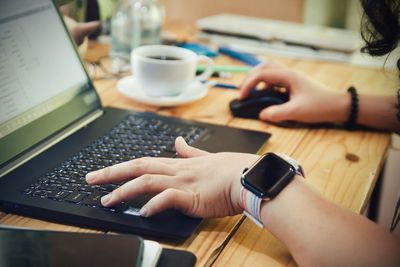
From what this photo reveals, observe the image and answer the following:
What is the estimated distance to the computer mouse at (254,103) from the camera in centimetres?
105

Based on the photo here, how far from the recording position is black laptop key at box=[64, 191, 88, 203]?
67 cm

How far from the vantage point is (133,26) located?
4.61 feet

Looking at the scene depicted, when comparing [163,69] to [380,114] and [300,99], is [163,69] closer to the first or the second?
[300,99]

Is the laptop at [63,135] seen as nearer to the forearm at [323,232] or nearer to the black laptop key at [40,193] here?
the black laptop key at [40,193]

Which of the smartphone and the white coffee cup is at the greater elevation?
the smartphone

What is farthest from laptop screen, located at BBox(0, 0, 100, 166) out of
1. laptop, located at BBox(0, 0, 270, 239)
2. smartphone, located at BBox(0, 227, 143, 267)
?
smartphone, located at BBox(0, 227, 143, 267)

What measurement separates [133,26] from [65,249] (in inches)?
37.5

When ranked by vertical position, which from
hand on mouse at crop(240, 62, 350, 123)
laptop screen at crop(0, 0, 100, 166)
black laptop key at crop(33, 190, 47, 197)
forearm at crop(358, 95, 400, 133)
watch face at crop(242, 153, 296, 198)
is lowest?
forearm at crop(358, 95, 400, 133)

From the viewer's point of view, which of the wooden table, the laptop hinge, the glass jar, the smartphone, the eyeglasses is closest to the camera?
the smartphone

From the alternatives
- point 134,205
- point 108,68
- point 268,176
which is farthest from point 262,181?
point 108,68

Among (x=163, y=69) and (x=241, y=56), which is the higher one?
(x=163, y=69)

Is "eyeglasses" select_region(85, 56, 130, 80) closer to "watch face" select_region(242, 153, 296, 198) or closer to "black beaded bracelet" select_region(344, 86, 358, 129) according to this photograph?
"black beaded bracelet" select_region(344, 86, 358, 129)

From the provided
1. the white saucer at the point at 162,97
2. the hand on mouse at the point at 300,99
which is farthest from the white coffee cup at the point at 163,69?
the hand on mouse at the point at 300,99

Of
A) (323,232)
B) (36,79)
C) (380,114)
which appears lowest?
(380,114)
